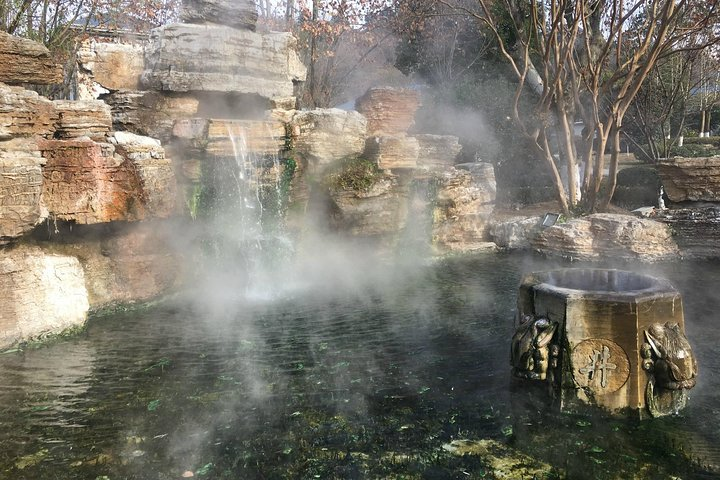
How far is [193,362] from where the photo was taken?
529 centimetres

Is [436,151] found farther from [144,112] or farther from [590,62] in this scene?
[144,112]

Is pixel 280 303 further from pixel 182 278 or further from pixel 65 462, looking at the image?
pixel 65 462

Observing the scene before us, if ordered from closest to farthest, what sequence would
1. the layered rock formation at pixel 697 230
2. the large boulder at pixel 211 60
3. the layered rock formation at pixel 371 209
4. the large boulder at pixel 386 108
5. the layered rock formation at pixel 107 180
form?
1. the layered rock formation at pixel 107 180
2. the large boulder at pixel 211 60
3. the layered rock formation at pixel 371 209
4. the layered rock formation at pixel 697 230
5. the large boulder at pixel 386 108

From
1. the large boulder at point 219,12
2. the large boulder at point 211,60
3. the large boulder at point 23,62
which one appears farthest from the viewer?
the large boulder at point 219,12

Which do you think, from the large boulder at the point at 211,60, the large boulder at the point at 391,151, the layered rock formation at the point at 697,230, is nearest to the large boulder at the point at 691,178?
the layered rock formation at the point at 697,230

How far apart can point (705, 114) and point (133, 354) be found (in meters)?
26.3

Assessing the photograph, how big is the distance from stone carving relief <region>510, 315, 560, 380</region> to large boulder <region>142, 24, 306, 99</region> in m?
6.67

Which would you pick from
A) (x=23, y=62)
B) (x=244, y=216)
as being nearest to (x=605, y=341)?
(x=244, y=216)

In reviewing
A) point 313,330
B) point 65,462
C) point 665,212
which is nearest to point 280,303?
point 313,330

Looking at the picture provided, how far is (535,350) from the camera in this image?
4.17 meters

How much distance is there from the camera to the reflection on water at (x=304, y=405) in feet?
11.6

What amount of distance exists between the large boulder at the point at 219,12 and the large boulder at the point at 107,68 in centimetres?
101

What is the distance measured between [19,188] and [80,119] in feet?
4.38

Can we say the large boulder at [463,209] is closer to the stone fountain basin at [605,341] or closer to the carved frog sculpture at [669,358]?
the stone fountain basin at [605,341]
